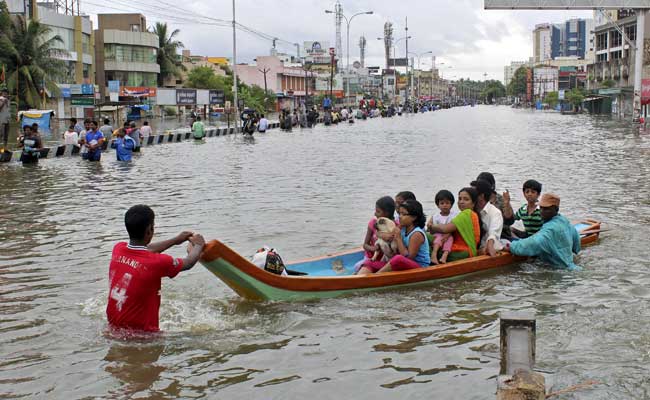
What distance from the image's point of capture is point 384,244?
8773 mm

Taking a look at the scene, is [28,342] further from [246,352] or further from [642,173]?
[642,173]

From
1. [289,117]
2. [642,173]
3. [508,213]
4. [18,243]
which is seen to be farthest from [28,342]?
[289,117]

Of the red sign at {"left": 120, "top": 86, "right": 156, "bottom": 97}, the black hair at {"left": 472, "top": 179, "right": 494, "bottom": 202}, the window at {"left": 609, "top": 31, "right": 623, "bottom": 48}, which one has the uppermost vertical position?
the window at {"left": 609, "top": 31, "right": 623, "bottom": 48}

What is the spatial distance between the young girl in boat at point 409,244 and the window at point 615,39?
97.0m

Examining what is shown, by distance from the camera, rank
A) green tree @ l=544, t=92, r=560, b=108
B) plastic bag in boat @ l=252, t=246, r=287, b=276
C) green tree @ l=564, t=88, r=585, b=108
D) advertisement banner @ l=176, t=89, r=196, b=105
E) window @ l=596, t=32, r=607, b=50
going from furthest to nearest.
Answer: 1. green tree @ l=544, t=92, r=560, b=108
2. window @ l=596, t=32, r=607, b=50
3. green tree @ l=564, t=88, r=585, b=108
4. advertisement banner @ l=176, t=89, r=196, b=105
5. plastic bag in boat @ l=252, t=246, r=287, b=276

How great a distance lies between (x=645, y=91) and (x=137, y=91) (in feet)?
140

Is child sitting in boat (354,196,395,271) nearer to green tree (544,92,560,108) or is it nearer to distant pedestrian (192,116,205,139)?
distant pedestrian (192,116,205,139)

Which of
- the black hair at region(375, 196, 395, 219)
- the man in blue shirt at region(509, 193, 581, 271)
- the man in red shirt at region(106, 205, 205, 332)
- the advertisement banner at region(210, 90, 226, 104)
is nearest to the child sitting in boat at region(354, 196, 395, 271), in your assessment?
the black hair at region(375, 196, 395, 219)

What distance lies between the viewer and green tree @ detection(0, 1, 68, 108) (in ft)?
158

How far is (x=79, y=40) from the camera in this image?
64250 millimetres

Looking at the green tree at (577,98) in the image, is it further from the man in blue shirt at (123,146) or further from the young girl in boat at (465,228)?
the young girl in boat at (465,228)

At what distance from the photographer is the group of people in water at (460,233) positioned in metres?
8.70

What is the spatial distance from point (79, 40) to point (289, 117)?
2392cm

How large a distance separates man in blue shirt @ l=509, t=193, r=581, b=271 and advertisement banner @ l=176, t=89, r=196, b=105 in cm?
6178
